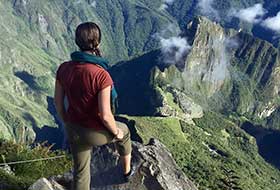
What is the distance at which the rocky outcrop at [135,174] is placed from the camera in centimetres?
1296

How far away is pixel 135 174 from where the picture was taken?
511 inches

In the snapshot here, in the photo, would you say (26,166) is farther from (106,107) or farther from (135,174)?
(106,107)

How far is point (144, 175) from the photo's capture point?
13.1 m

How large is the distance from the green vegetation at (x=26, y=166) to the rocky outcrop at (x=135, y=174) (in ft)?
3.33

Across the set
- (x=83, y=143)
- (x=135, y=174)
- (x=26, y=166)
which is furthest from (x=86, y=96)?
(x=26, y=166)

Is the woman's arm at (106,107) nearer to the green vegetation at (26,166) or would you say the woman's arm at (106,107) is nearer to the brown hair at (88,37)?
the brown hair at (88,37)

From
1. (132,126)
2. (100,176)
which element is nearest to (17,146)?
(100,176)

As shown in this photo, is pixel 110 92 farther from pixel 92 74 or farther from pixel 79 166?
pixel 79 166

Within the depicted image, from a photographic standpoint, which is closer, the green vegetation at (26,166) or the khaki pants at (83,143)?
the khaki pants at (83,143)

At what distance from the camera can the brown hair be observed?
400 inches

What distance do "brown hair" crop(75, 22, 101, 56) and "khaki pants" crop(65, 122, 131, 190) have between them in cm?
149

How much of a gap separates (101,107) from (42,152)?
772 cm

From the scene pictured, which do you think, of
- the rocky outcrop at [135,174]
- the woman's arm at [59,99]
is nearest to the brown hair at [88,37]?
the woman's arm at [59,99]

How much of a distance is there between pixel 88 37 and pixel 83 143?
79.6 inches
